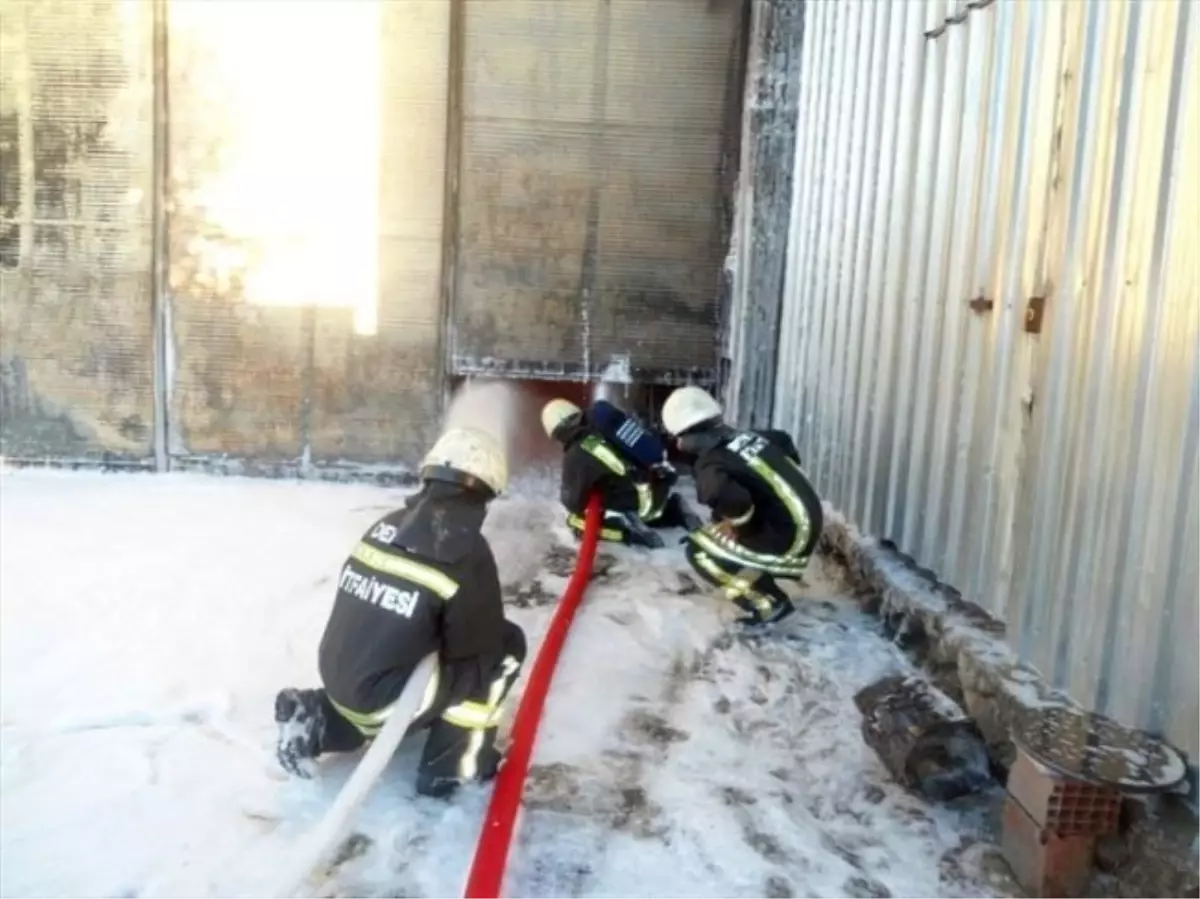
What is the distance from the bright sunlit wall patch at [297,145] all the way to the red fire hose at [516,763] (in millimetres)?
2890

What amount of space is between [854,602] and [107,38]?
205 inches

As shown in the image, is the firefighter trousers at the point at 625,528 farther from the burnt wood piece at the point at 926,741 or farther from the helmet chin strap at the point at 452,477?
the helmet chin strap at the point at 452,477

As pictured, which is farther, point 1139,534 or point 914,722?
point 914,722

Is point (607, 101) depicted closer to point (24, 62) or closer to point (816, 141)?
point (816, 141)

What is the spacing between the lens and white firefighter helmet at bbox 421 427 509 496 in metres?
2.88

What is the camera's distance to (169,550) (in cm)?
510

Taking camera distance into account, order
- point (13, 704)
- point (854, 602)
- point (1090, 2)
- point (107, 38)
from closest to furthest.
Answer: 1. point (1090, 2)
2. point (13, 704)
3. point (854, 602)
4. point (107, 38)

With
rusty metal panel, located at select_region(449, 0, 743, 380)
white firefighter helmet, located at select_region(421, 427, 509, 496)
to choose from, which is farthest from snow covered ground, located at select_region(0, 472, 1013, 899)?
rusty metal panel, located at select_region(449, 0, 743, 380)

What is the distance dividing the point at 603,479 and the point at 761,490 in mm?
1265

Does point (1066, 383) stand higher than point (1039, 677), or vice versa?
point (1066, 383)

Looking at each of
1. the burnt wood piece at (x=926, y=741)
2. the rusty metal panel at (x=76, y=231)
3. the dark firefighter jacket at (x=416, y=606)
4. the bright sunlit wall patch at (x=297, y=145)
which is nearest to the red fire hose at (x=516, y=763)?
the dark firefighter jacket at (x=416, y=606)

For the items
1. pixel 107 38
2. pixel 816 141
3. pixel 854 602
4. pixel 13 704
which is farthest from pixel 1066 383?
pixel 107 38

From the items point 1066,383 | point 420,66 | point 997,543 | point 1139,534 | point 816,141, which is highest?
point 420,66

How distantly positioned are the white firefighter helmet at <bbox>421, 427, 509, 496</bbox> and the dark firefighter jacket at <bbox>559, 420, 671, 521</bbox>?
7.65 feet
